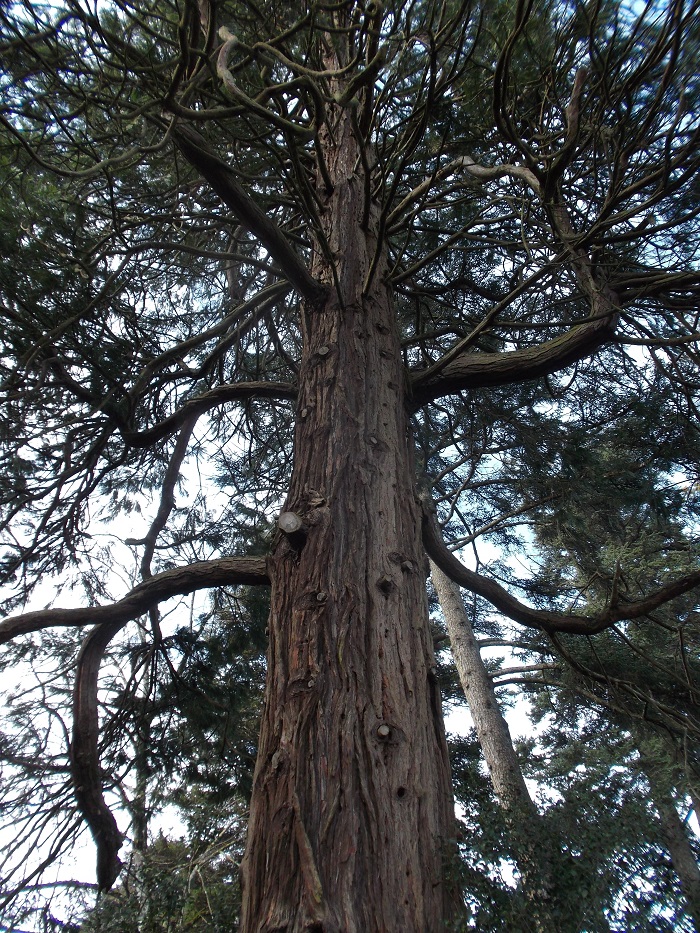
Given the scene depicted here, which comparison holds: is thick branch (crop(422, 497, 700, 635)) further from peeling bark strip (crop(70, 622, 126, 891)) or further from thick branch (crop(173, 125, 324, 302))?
peeling bark strip (crop(70, 622, 126, 891))

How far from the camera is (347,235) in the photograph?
3361 millimetres

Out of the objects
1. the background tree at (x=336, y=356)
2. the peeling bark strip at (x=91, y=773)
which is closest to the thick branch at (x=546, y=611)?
the background tree at (x=336, y=356)

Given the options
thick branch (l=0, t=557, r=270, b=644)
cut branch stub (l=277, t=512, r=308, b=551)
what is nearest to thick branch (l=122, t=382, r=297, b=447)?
thick branch (l=0, t=557, r=270, b=644)

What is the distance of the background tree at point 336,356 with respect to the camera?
71.6 inches

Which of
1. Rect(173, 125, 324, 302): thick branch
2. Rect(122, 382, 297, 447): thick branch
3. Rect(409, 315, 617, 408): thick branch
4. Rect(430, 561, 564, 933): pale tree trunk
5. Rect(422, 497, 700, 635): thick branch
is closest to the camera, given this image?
Rect(430, 561, 564, 933): pale tree trunk

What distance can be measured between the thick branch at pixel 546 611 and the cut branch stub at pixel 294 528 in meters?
0.67

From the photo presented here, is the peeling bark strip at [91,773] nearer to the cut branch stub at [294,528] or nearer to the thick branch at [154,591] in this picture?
the thick branch at [154,591]

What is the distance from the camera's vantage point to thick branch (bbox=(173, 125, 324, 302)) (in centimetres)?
208

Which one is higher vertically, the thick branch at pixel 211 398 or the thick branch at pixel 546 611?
the thick branch at pixel 211 398

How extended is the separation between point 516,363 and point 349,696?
5.39ft

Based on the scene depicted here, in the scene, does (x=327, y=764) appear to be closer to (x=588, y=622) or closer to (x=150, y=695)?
(x=588, y=622)

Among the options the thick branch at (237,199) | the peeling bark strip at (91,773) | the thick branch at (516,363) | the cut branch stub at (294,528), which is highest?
the thick branch at (237,199)

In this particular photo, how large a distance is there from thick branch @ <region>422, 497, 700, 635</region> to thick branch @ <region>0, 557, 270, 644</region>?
799 mm

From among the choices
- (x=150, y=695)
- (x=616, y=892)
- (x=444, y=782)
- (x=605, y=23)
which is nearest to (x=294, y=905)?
(x=444, y=782)
